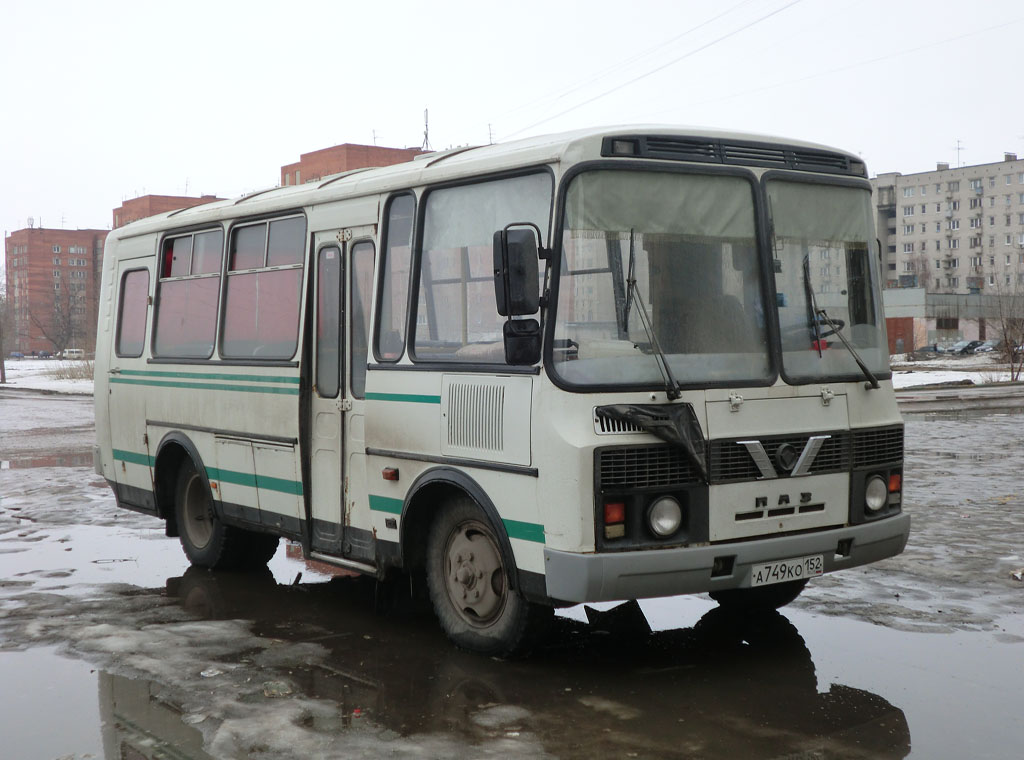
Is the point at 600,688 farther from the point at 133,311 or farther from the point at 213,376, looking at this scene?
the point at 133,311

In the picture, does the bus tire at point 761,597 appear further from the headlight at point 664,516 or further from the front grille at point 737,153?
the front grille at point 737,153

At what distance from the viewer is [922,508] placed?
11.9 metres

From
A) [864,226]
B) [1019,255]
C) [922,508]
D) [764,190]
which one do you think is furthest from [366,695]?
[1019,255]

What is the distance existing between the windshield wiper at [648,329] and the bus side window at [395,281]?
1.66m

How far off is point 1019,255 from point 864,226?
134 m

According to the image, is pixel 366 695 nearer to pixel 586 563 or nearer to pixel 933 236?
pixel 586 563

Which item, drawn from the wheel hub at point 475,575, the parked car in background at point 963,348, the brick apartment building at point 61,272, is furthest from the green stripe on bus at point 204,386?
the brick apartment building at point 61,272

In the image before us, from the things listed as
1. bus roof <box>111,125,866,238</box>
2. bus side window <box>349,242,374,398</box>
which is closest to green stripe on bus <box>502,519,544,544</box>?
bus side window <box>349,242,374,398</box>

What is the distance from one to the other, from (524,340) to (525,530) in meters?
0.99

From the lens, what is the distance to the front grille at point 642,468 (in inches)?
229

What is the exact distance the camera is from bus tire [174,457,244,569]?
31.6 feet

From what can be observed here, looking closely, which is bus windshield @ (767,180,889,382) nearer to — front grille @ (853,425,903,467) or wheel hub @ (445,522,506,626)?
front grille @ (853,425,903,467)

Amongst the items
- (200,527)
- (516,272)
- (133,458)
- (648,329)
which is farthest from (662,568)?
(133,458)

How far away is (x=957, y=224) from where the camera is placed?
437 ft
